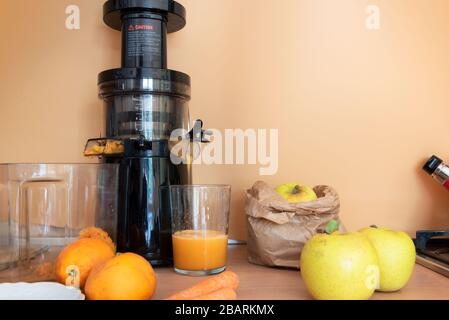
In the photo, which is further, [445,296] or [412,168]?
[412,168]

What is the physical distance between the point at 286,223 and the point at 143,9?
557mm

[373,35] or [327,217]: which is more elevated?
[373,35]

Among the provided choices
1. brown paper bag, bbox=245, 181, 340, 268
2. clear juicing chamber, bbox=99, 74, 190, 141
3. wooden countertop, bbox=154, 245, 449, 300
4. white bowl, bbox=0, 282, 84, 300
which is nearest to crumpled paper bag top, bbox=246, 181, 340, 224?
brown paper bag, bbox=245, 181, 340, 268

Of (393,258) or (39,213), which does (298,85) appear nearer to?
Answer: (393,258)

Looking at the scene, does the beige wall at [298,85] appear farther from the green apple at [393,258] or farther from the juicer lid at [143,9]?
the green apple at [393,258]

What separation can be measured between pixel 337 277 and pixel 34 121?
91 centimetres

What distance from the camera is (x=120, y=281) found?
65cm

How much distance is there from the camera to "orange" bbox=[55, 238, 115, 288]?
2.42 feet

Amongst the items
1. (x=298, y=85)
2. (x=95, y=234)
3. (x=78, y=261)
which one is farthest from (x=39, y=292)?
(x=298, y=85)

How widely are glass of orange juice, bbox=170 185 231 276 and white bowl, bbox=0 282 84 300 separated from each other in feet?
0.80

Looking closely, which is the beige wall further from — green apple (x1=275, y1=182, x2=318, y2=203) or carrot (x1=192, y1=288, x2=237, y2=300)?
carrot (x1=192, y1=288, x2=237, y2=300)

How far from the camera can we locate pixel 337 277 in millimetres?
674
